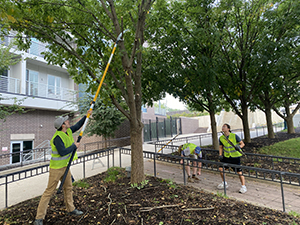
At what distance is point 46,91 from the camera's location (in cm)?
1446

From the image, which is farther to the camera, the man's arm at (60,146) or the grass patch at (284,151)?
the grass patch at (284,151)

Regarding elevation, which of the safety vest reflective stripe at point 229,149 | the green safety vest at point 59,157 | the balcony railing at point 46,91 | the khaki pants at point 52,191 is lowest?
the khaki pants at point 52,191

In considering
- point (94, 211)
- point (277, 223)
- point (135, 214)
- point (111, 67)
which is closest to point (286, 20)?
point (111, 67)

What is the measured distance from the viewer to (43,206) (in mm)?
3326

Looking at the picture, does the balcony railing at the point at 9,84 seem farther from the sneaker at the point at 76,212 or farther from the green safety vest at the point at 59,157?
the sneaker at the point at 76,212

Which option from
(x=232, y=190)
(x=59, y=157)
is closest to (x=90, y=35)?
(x=59, y=157)

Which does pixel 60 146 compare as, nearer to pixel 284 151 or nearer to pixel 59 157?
pixel 59 157

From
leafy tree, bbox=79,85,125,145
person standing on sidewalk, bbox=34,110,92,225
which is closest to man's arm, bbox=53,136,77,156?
person standing on sidewalk, bbox=34,110,92,225

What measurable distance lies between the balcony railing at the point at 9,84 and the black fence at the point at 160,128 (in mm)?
10701

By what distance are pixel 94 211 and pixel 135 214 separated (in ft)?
2.76

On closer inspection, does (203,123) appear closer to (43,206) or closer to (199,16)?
(199,16)

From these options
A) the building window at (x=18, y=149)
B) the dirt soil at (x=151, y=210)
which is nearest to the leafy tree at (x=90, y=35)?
the dirt soil at (x=151, y=210)

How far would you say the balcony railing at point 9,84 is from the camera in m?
12.1

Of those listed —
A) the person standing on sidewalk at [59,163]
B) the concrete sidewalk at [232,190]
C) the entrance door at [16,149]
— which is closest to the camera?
the person standing on sidewalk at [59,163]
